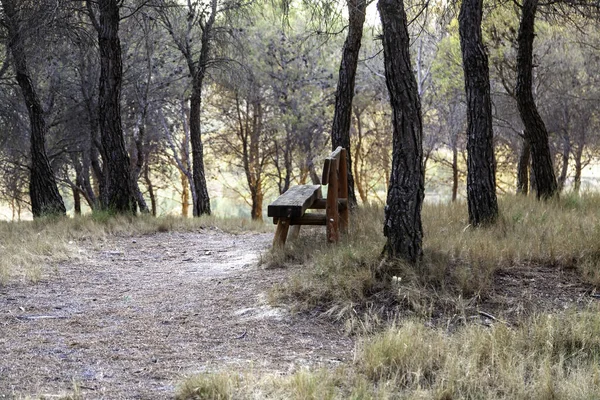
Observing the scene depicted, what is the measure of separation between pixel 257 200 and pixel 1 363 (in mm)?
26859

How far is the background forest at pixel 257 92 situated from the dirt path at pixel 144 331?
211 inches

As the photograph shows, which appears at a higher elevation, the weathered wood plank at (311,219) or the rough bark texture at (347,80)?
the rough bark texture at (347,80)

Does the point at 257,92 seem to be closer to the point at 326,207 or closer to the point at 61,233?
the point at 61,233

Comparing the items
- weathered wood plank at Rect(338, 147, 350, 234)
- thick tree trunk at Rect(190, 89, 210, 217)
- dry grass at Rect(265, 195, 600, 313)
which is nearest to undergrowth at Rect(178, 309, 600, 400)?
dry grass at Rect(265, 195, 600, 313)

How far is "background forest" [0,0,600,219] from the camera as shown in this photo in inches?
624

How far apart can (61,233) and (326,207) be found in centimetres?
417

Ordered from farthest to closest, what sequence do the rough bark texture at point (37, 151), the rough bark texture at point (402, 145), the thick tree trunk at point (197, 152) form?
the thick tree trunk at point (197, 152)
the rough bark texture at point (37, 151)
the rough bark texture at point (402, 145)

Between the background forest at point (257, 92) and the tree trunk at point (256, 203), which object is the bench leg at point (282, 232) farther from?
the tree trunk at point (256, 203)

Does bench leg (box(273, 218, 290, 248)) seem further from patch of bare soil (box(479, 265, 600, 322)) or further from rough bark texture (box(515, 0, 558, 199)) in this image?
rough bark texture (box(515, 0, 558, 199))

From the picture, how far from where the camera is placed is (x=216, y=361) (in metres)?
4.26

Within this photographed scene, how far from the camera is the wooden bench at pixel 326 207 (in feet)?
24.2

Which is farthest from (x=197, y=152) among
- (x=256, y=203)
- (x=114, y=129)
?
(x=256, y=203)

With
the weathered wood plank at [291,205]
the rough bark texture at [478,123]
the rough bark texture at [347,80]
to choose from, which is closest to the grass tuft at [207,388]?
the weathered wood plank at [291,205]

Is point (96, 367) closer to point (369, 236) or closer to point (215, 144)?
point (369, 236)
